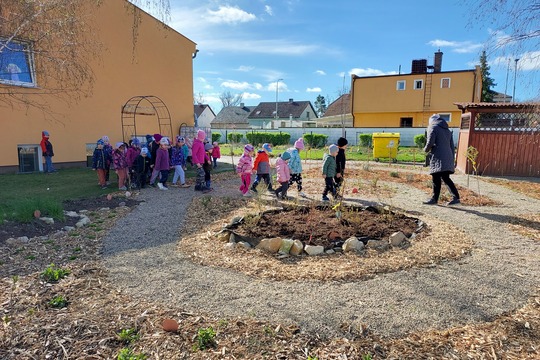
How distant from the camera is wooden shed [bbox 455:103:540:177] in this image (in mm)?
12570

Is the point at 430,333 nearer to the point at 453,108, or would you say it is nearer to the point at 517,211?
the point at 517,211

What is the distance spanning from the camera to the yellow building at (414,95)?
3284 cm

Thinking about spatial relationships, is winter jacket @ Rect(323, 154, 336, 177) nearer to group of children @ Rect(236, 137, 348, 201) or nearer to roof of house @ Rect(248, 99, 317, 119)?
group of children @ Rect(236, 137, 348, 201)

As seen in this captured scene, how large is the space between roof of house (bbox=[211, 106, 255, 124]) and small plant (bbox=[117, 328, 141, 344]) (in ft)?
216

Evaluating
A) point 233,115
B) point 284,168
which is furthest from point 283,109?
point 284,168

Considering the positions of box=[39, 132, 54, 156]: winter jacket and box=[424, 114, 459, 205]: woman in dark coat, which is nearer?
box=[424, 114, 459, 205]: woman in dark coat

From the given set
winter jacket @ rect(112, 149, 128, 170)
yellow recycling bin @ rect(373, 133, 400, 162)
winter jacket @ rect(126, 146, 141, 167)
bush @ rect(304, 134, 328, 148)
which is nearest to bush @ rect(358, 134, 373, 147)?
bush @ rect(304, 134, 328, 148)

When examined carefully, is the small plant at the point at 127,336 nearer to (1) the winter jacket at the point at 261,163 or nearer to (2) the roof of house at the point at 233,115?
(1) the winter jacket at the point at 261,163

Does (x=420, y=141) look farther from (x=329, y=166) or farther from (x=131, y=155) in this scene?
(x=131, y=155)

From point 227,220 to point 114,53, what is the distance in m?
12.6

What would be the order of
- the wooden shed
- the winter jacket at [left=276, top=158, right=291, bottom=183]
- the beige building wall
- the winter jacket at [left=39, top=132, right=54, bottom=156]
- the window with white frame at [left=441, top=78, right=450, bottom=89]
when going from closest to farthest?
the winter jacket at [left=276, top=158, right=291, bottom=183] → the winter jacket at [left=39, top=132, right=54, bottom=156] → the wooden shed → the beige building wall → the window with white frame at [left=441, top=78, right=450, bottom=89]

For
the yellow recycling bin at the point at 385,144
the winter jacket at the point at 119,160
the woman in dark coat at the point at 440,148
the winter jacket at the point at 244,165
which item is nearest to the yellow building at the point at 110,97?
the winter jacket at the point at 119,160

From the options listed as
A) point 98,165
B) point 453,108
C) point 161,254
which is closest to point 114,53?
point 98,165

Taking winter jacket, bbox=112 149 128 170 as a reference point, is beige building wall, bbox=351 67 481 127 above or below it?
above
